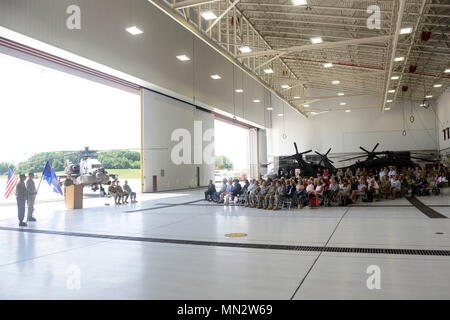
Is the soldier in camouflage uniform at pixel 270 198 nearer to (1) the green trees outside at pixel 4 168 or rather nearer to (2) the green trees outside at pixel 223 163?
(1) the green trees outside at pixel 4 168

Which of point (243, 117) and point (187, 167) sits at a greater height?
point (243, 117)

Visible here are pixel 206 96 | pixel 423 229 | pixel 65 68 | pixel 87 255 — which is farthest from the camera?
pixel 206 96

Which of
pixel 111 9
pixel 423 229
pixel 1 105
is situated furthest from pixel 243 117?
pixel 423 229

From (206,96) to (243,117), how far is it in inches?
245

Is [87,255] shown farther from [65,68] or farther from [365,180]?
[65,68]

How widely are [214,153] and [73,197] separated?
Result: 594 inches

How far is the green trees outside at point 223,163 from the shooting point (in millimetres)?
27902

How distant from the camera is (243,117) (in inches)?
1080

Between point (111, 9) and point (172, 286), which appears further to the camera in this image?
point (111, 9)

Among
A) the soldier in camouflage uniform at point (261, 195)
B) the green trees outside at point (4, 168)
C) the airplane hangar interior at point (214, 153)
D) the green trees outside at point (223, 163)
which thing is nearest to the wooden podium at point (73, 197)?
the airplane hangar interior at point (214, 153)

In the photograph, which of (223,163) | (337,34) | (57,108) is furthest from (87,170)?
(223,163)

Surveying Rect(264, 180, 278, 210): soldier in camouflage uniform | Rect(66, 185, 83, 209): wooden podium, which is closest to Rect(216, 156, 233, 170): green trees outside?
Rect(66, 185, 83, 209): wooden podium

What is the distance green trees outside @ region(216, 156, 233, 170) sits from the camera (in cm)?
2790

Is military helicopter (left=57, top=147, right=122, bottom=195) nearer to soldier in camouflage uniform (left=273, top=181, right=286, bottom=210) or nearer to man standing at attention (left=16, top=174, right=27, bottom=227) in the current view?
man standing at attention (left=16, top=174, right=27, bottom=227)
